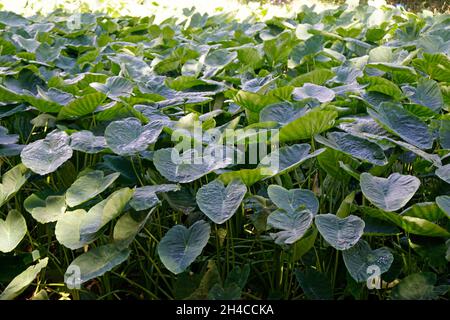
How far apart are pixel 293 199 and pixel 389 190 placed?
0.56ft

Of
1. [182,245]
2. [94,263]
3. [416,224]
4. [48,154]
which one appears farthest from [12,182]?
[416,224]

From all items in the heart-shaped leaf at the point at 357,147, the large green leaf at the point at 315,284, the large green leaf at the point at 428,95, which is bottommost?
the large green leaf at the point at 315,284

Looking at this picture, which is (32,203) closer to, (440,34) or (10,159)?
(10,159)

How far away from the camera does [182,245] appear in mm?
1057

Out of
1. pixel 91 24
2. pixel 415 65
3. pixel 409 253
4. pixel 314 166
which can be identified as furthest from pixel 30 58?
pixel 409 253

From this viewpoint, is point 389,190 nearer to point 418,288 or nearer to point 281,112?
point 418,288

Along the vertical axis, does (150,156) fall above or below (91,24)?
above

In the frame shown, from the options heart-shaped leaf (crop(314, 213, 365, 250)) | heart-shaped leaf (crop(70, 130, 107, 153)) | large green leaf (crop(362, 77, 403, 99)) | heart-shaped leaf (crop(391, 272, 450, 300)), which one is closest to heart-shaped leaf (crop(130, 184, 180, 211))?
heart-shaped leaf (crop(70, 130, 107, 153))

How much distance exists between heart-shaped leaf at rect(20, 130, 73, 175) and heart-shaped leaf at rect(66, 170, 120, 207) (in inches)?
2.3

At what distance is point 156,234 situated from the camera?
1.27m

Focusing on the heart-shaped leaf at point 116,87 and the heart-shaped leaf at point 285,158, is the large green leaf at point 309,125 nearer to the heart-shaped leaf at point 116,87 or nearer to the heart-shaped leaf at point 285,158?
the heart-shaped leaf at point 285,158

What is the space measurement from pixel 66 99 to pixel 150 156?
14.2 inches

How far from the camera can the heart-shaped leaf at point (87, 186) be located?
111 cm

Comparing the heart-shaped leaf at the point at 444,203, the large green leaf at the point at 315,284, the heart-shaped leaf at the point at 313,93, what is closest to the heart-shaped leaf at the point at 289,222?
the large green leaf at the point at 315,284
